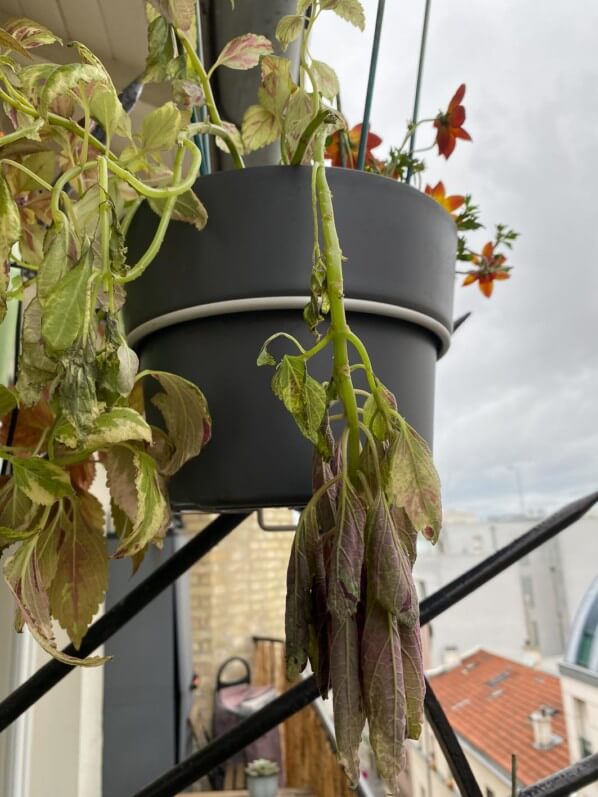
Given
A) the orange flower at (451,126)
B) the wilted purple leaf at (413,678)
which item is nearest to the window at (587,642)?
the orange flower at (451,126)

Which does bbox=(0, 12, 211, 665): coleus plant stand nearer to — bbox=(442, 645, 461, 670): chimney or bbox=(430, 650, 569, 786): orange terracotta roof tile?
bbox=(430, 650, 569, 786): orange terracotta roof tile

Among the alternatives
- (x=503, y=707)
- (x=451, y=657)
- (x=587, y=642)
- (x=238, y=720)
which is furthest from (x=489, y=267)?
(x=451, y=657)

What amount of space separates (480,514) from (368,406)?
77.0 inches

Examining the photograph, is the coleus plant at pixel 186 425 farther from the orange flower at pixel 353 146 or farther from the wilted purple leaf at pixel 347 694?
the orange flower at pixel 353 146

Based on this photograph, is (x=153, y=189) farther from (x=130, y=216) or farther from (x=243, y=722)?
(x=243, y=722)

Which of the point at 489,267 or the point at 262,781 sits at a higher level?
the point at 489,267

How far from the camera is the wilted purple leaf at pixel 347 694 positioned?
0.18 metres

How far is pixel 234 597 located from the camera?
3920mm

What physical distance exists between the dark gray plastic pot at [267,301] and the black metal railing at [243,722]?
0.20 feet

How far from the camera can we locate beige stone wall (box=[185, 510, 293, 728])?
12.1 feet

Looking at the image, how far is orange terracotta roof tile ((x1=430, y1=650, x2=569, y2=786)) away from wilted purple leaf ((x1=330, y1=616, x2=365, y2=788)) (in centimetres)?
199

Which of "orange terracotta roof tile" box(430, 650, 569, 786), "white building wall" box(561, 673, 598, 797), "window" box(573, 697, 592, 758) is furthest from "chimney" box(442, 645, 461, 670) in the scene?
"window" box(573, 697, 592, 758)

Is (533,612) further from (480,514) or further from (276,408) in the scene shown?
(276,408)

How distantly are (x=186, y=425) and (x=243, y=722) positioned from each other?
7.8 inches
